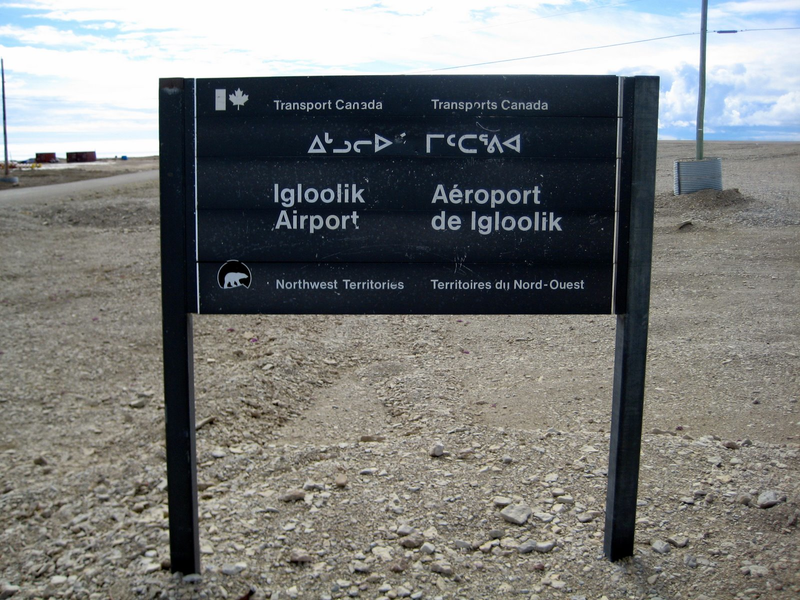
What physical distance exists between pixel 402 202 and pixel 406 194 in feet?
0.12

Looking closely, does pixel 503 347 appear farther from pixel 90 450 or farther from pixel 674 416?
pixel 90 450

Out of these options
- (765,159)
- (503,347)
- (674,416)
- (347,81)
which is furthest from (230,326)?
(765,159)

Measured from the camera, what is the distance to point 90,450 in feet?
15.9

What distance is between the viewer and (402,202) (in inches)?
122

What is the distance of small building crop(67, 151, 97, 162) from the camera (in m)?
74.9

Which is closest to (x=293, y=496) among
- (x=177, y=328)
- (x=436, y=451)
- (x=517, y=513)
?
(x=436, y=451)

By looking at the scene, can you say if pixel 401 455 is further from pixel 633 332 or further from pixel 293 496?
pixel 633 332

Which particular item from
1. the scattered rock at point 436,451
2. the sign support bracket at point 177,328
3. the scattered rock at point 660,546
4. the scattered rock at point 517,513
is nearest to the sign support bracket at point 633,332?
the scattered rock at point 660,546

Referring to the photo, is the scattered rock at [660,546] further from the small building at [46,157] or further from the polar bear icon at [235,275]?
the small building at [46,157]

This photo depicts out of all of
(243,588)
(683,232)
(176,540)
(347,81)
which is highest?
(347,81)

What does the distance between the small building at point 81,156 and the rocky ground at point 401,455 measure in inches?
2860

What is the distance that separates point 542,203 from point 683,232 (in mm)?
12838

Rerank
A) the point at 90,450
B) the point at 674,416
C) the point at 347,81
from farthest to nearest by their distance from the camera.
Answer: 1. the point at 674,416
2. the point at 90,450
3. the point at 347,81

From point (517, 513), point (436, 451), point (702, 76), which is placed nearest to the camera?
point (517, 513)
